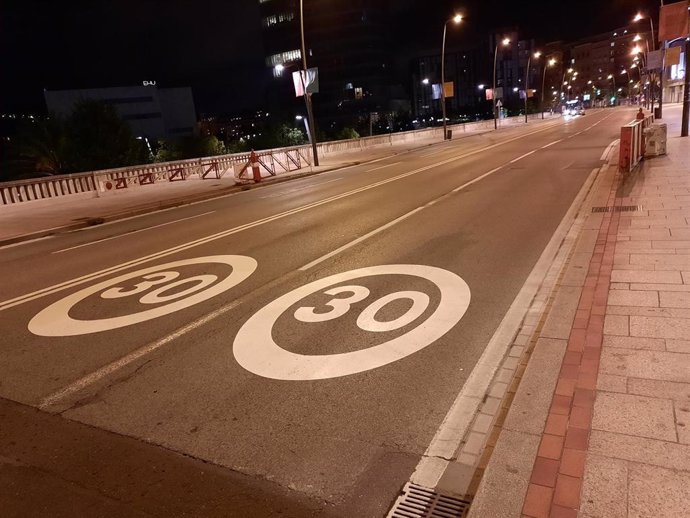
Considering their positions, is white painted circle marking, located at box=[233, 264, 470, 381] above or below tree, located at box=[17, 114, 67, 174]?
below

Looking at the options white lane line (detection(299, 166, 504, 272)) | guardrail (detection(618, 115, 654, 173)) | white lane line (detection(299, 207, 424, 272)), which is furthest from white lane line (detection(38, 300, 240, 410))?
guardrail (detection(618, 115, 654, 173))

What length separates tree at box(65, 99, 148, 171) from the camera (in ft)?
113

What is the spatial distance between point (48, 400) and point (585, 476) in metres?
4.27

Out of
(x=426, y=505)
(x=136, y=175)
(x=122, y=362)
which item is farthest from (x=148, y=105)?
Answer: (x=426, y=505)

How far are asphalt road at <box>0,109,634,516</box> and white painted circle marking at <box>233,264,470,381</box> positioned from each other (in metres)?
0.02

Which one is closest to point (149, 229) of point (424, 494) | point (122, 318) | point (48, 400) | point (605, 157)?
point (122, 318)

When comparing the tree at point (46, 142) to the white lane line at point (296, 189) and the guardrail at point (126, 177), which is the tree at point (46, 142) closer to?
the guardrail at point (126, 177)

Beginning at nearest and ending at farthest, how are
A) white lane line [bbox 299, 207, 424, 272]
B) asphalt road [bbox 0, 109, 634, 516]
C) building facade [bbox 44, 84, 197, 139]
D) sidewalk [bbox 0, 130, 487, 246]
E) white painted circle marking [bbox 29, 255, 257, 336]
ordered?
asphalt road [bbox 0, 109, 634, 516] < white painted circle marking [bbox 29, 255, 257, 336] < white lane line [bbox 299, 207, 424, 272] < sidewalk [bbox 0, 130, 487, 246] < building facade [bbox 44, 84, 197, 139]

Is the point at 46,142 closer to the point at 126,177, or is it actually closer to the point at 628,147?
the point at 126,177

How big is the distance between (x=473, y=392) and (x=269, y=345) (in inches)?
83.4

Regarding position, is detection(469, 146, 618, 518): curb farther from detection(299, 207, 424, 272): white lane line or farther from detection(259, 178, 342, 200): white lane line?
detection(259, 178, 342, 200): white lane line

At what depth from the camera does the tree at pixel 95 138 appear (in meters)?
34.5

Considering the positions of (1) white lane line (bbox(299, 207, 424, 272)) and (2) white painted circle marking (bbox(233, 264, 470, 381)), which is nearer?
(2) white painted circle marking (bbox(233, 264, 470, 381))

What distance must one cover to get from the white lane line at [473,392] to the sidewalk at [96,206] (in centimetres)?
1257
